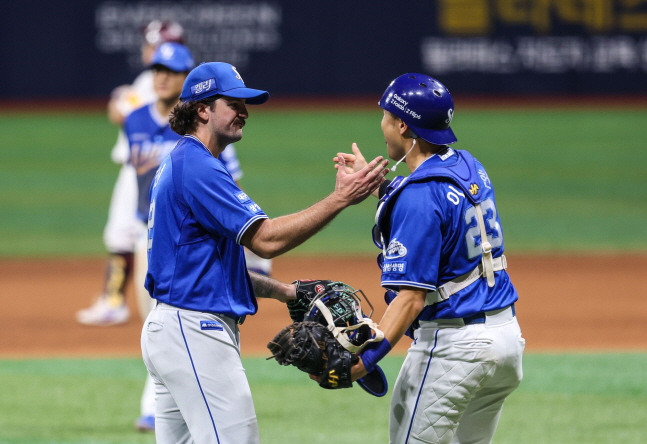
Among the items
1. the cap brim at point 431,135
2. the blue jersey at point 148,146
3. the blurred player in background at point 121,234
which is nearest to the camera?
the cap brim at point 431,135

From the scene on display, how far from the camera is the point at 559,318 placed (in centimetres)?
1124

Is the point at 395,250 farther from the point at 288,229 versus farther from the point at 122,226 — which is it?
the point at 122,226

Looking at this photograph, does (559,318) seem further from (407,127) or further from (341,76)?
(341,76)

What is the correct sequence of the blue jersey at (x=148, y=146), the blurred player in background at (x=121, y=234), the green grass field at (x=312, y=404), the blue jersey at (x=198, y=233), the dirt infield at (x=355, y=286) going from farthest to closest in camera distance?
the blurred player in background at (x=121, y=234) → the dirt infield at (x=355, y=286) → the blue jersey at (x=148, y=146) → the green grass field at (x=312, y=404) → the blue jersey at (x=198, y=233)

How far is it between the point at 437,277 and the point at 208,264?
0.98 m

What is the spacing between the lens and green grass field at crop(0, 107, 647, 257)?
16469 millimetres

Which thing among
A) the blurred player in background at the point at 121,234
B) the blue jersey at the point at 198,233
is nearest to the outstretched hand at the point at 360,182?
the blue jersey at the point at 198,233

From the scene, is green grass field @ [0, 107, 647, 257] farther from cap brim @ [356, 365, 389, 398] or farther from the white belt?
the white belt

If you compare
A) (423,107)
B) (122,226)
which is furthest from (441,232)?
(122,226)

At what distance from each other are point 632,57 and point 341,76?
7232 millimetres

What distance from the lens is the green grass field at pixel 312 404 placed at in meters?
7.05

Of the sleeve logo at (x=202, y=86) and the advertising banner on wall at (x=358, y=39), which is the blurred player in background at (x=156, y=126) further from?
the advertising banner on wall at (x=358, y=39)

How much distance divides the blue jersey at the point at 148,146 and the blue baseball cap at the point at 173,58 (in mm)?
363

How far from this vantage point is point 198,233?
4.49 metres
